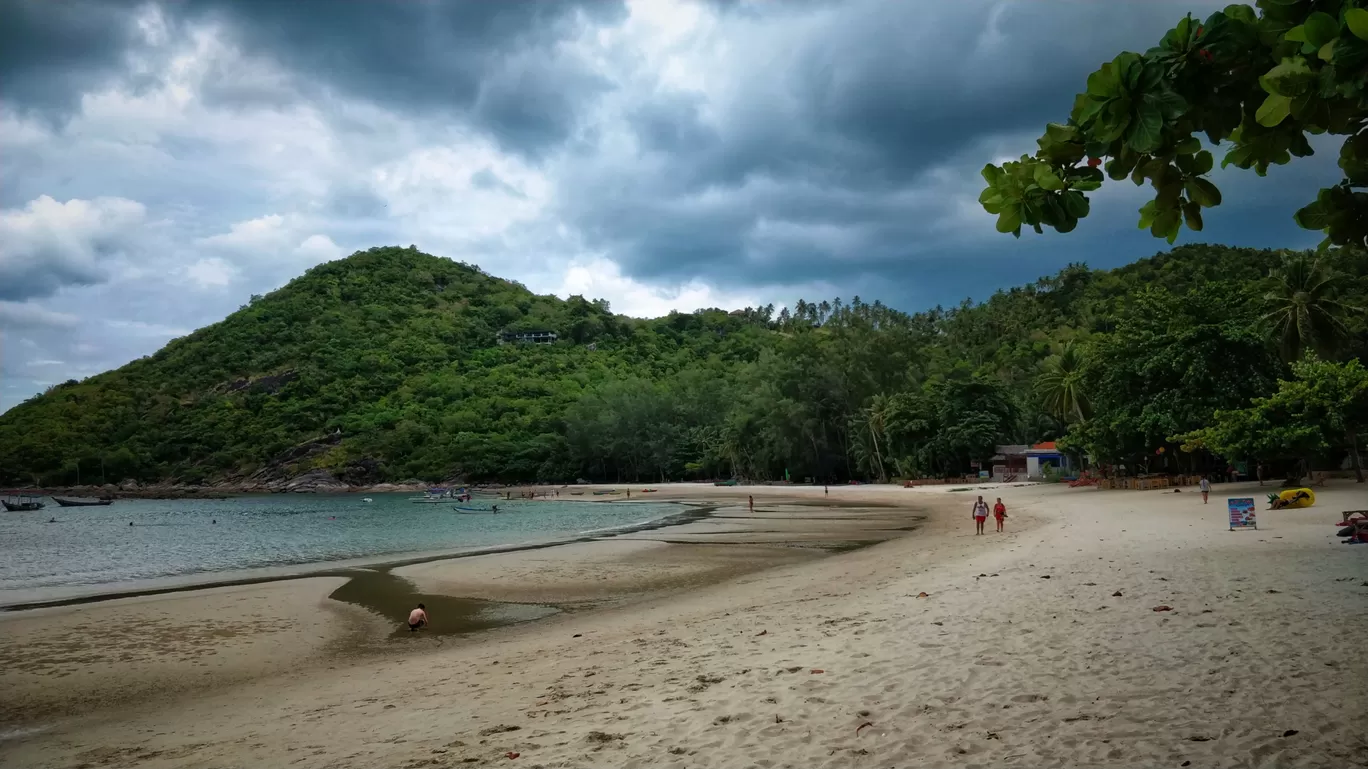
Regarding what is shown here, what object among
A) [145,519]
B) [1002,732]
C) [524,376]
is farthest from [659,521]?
[524,376]

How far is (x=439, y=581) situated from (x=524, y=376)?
121228 mm

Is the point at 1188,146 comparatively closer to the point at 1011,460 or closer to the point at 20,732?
the point at 20,732

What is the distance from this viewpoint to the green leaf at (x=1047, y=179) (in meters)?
3.04

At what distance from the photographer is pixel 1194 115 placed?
10.3 ft

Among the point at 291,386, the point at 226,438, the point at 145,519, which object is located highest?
the point at 291,386

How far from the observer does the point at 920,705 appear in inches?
239

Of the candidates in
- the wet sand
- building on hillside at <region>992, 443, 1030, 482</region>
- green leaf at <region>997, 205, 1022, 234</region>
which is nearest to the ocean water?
the wet sand

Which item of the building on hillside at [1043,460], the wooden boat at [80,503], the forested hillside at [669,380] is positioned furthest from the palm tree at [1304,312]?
the wooden boat at [80,503]

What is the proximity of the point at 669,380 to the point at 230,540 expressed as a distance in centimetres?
8822

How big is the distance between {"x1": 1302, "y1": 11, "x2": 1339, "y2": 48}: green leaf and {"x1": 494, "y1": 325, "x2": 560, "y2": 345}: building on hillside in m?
156

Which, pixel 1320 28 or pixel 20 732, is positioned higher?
pixel 1320 28

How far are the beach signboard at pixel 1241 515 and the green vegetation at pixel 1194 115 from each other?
58.1ft

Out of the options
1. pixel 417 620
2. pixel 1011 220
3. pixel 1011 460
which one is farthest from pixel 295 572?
pixel 1011 460

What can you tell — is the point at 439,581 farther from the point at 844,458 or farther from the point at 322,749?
the point at 844,458
